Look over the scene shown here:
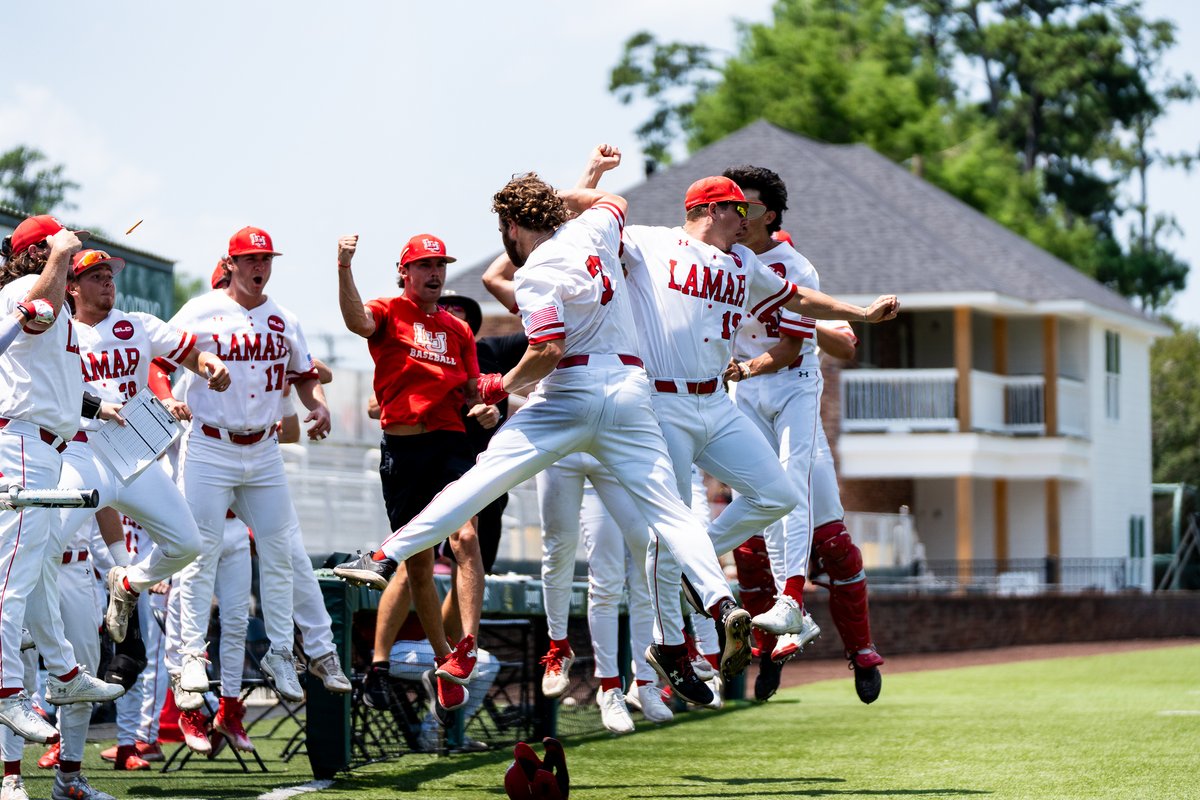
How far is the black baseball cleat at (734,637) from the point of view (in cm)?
848

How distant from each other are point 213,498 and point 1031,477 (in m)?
29.6

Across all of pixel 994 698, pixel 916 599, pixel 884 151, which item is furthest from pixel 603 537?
pixel 884 151

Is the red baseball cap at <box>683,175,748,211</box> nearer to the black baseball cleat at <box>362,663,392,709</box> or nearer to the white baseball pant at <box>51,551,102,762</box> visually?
the black baseball cleat at <box>362,663,392,709</box>

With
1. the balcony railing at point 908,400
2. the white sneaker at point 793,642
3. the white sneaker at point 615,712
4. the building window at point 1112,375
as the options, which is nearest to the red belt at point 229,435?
the white sneaker at point 615,712

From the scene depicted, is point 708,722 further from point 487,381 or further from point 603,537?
point 487,381

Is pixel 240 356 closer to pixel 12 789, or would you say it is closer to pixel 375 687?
pixel 375 687

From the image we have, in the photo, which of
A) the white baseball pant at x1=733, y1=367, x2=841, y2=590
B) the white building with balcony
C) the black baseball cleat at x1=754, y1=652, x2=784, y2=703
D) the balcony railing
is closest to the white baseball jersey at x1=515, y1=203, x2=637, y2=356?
the white baseball pant at x1=733, y1=367, x2=841, y2=590

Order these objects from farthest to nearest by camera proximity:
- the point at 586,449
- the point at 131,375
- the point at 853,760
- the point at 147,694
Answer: the point at 147,694
the point at 853,760
the point at 131,375
the point at 586,449

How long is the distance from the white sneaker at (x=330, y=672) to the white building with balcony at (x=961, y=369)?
80.3 feet

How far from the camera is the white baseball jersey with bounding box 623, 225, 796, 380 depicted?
30.6 feet

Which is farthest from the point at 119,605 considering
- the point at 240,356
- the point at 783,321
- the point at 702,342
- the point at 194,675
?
the point at 783,321

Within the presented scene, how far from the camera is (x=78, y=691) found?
8688mm

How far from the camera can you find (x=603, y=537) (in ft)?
36.0

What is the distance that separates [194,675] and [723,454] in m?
3.12
